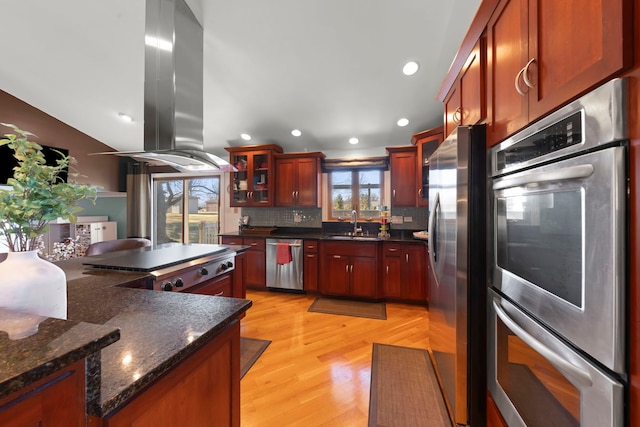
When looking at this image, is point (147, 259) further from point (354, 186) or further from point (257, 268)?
point (354, 186)

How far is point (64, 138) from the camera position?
13.3 feet

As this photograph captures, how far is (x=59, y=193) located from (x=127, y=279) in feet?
2.88

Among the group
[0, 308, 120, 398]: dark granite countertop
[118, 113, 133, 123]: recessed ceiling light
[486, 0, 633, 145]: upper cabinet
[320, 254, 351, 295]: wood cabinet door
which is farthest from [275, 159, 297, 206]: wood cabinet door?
[0, 308, 120, 398]: dark granite countertop

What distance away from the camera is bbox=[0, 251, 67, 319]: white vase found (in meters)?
0.60

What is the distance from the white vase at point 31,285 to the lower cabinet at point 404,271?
3027mm

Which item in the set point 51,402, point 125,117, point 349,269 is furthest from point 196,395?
point 125,117

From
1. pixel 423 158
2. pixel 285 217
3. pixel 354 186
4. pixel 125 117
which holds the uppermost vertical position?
pixel 125 117

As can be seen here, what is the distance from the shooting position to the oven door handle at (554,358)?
65 centimetres

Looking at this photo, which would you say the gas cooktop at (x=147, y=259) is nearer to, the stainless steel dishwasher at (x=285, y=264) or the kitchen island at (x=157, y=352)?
the kitchen island at (x=157, y=352)

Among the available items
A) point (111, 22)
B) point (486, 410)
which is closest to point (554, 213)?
point (486, 410)

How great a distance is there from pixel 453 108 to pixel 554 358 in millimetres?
1625

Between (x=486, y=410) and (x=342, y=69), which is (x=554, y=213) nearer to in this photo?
(x=486, y=410)

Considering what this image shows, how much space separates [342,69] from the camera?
2.58 metres

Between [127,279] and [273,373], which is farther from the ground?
[127,279]
